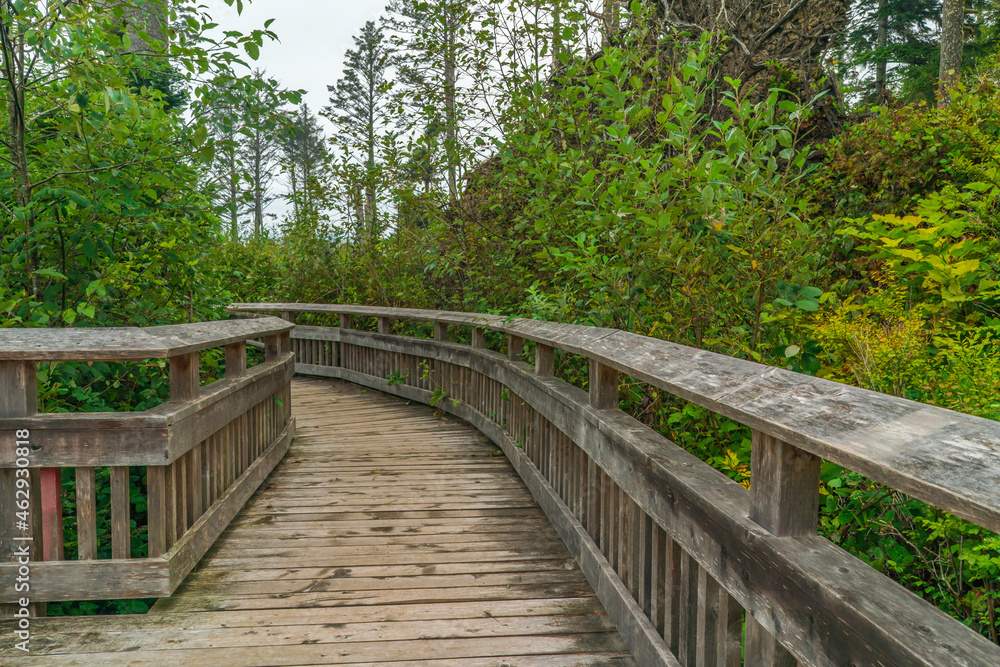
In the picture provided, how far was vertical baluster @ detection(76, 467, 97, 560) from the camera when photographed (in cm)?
264

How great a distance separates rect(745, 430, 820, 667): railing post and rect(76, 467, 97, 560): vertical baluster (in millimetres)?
2615

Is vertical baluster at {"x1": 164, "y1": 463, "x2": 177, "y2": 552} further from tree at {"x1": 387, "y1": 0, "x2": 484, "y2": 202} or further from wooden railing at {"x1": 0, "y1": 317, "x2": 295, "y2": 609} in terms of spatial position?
tree at {"x1": 387, "y1": 0, "x2": 484, "y2": 202}

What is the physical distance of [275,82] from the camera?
11.5 ft

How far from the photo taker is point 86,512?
266 centimetres

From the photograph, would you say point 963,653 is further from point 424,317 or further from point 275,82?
point 424,317

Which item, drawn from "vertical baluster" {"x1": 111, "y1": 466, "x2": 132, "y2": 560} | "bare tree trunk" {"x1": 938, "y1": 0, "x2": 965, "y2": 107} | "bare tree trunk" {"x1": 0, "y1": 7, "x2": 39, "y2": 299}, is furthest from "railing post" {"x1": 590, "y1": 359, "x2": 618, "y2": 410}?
"bare tree trunk" {"x1": 938, "y1": 0, "x2": 965, "y2": 107}

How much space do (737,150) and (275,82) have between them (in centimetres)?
251

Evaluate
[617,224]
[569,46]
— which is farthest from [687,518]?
[569,46]

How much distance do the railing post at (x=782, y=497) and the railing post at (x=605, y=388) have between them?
1.34 meters

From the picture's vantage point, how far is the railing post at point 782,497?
4.67 feet

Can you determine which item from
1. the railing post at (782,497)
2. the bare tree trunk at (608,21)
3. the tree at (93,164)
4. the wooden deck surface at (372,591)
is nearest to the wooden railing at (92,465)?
the wooden deck surface at (372,591)

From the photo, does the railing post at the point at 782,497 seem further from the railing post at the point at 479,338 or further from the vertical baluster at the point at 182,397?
the railing post at the point at 479,338

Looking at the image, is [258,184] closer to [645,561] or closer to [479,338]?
[479,338]

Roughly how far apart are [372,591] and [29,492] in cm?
150
